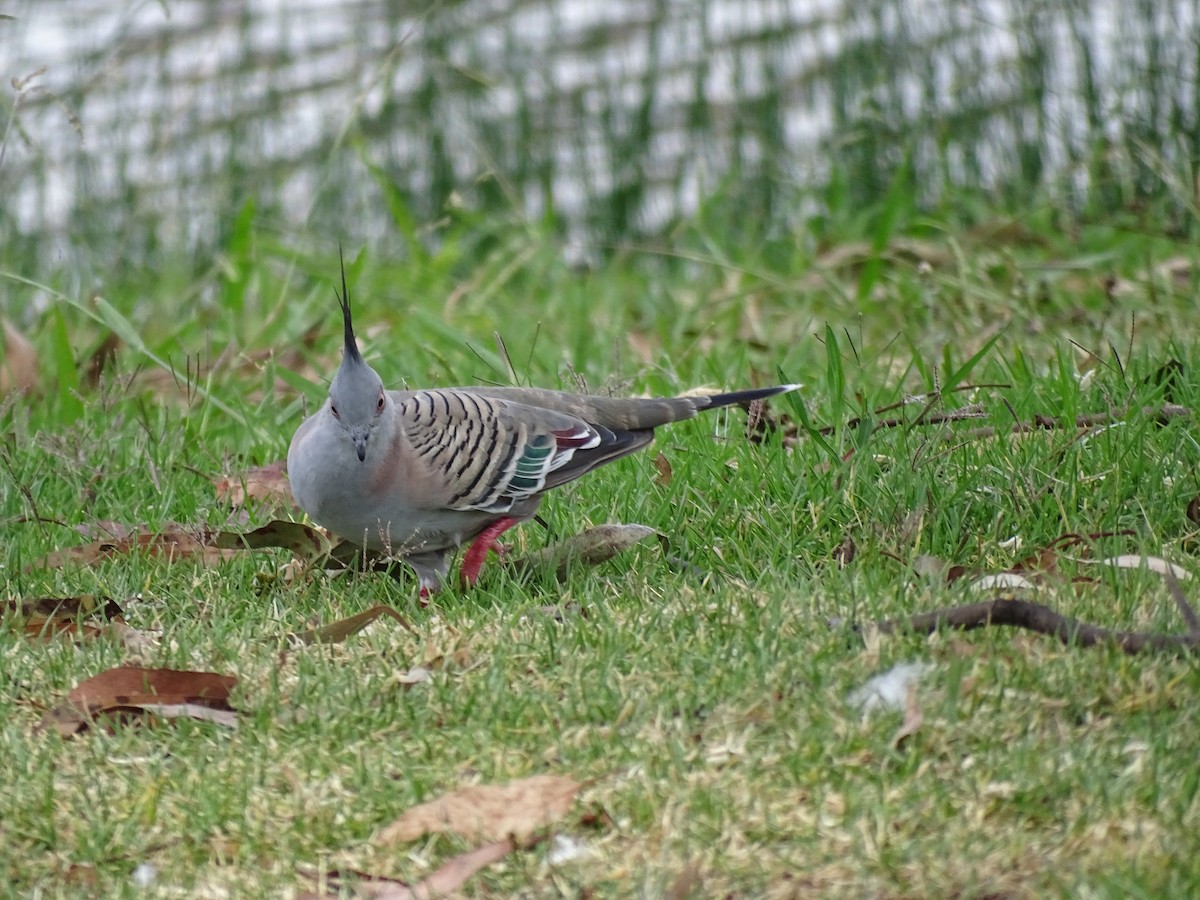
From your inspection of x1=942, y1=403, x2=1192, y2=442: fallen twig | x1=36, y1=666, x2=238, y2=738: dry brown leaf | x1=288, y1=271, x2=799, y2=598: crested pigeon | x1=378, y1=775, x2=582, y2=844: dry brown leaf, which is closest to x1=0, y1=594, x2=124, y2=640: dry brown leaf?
x1=36, y1=666, x2=238, y2=738: dry brown leaf

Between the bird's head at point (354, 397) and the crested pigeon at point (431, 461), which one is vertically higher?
the bird's head at point (354, 397)

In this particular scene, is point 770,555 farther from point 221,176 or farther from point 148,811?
point 221,176

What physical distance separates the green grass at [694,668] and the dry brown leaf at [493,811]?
0.11 feet

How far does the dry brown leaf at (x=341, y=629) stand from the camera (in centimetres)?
339

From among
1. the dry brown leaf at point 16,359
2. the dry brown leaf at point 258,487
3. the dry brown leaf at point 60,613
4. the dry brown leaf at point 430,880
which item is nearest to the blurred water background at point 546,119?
the dry brown leaf at point 16,359

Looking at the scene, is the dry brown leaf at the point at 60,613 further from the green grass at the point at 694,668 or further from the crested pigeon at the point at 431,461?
the crested pigeon at the point at 431,461

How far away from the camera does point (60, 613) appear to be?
3.58 metres

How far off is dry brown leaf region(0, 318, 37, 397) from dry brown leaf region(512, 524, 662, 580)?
2.79m

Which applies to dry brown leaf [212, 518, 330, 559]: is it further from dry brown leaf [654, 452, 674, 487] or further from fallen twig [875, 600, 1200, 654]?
fallen twig [875, 600, 1200, 654]

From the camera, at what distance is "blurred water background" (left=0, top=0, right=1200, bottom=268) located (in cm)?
757

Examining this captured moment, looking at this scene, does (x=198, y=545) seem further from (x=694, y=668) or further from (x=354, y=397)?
(x=694, y=668)

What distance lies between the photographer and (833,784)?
2.66 metres

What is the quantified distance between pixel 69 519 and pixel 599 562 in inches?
62.2

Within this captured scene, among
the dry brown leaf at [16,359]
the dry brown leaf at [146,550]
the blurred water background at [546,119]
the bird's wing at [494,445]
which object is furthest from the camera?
the blurred water background at [546,119]
